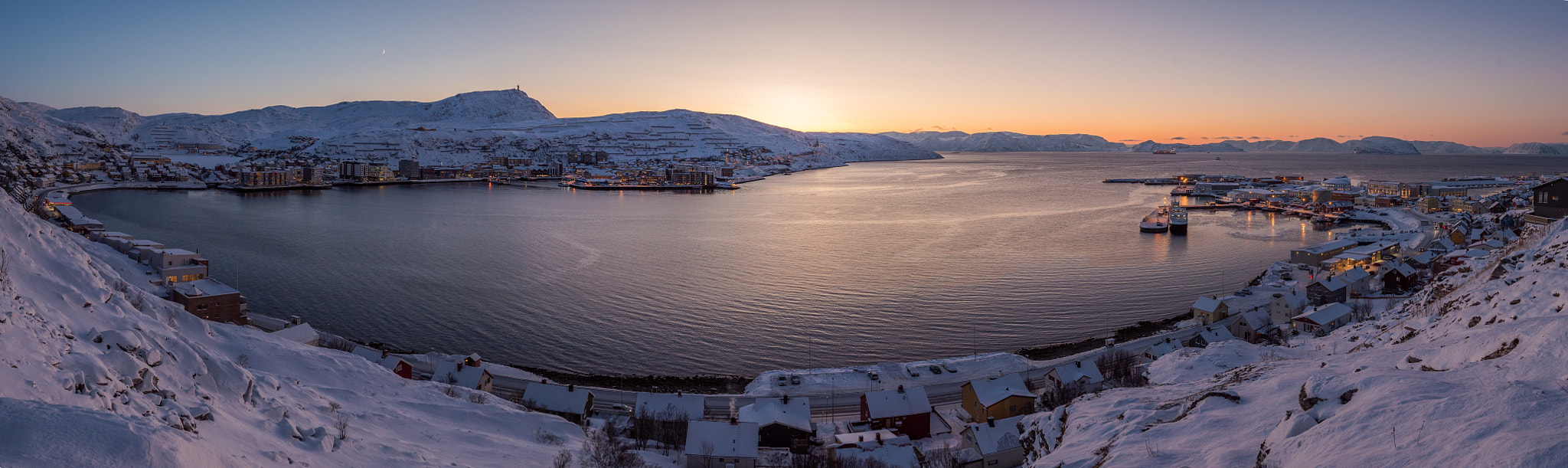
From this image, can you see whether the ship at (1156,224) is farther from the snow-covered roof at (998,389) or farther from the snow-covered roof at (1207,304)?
the snow-covered roof at (998,389)

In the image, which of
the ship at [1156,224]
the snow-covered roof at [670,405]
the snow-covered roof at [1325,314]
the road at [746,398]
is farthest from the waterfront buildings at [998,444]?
the ship at [1156,224]

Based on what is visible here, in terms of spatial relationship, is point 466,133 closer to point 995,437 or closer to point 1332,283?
point 1332,283

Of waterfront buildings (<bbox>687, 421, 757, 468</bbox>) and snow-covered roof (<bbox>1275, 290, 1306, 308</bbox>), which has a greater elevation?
snow-covered roof (<bbox>1275, 290, 1306, 308</bbox>)

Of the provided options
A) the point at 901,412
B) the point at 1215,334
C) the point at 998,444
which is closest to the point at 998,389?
the point at 901,412

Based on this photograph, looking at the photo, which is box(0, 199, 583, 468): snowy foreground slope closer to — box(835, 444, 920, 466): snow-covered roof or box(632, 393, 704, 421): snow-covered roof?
box(632, 393, 704, 421): snow-covered roof

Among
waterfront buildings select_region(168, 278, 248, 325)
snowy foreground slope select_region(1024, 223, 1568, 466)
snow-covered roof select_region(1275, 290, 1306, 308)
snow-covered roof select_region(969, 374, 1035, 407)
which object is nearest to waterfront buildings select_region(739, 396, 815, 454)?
snow-covered roof select_region(969, 374, 1035, 407)

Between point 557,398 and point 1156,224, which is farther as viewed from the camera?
point 1156,224
